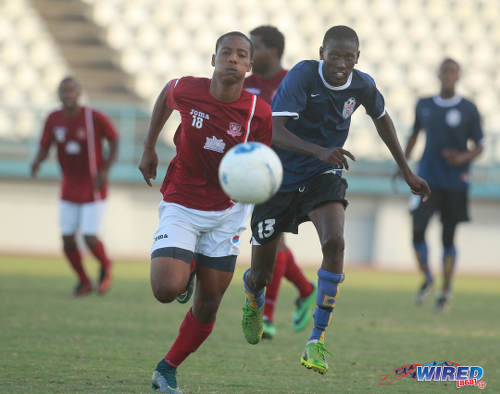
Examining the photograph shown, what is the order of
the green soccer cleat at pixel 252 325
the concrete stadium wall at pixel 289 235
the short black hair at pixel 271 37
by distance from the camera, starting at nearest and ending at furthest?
the green soccer cleat at pixel 252 325 < the short black hair at pixel 271 37 < the concrete stadium wall at pixel 289 235

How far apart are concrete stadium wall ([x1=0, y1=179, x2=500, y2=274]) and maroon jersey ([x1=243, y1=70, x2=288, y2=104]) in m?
8.92

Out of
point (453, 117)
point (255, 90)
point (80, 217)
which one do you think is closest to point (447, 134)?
point (453, 117)

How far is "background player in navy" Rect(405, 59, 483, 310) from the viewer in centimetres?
997

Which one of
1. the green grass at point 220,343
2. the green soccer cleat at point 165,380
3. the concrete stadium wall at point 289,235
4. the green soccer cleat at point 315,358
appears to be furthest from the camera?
the concrete stadium wall at point 289,235

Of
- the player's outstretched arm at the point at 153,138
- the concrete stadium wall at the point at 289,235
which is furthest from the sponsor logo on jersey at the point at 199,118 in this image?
the concrete stadium wall at the point at 289,235

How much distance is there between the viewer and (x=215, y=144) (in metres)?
4.98

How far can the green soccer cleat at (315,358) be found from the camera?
15.9ft

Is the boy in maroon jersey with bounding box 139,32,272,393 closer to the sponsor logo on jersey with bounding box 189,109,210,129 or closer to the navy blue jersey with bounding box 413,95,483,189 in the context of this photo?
the sponsor logo on jersey with bounding box 189,109,210,129

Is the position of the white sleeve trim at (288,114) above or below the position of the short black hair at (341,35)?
below

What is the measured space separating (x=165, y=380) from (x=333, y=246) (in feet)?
4.18

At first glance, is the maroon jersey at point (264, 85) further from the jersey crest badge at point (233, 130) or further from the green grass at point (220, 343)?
the jersey crest badge at point (233, 130)

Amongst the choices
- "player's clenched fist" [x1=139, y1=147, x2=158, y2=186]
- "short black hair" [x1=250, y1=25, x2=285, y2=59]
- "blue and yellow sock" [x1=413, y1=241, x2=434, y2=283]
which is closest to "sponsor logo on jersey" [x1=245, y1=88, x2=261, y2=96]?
"short black hair" [x1=250, y1=25, x2=285, y2=59]

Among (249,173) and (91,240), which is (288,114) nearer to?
(249,173)

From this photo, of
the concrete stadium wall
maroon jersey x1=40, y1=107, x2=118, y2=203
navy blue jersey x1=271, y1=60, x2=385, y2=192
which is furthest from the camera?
the concrete stadium wall
